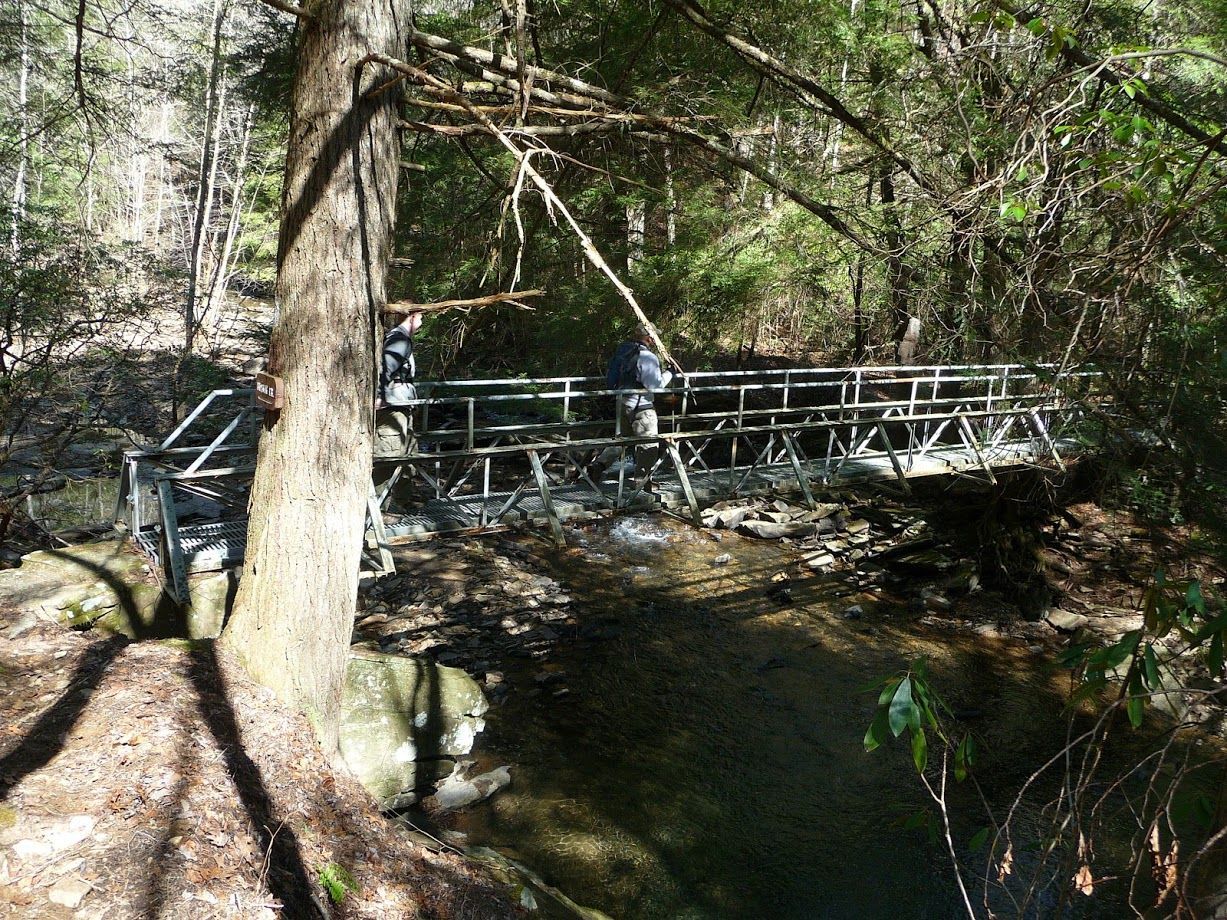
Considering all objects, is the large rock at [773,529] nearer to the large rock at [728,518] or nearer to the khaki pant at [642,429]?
the large rock at [728,518]

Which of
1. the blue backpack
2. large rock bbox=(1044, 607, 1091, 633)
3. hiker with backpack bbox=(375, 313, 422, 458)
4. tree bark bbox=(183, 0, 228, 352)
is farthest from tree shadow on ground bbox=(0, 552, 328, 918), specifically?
tree bark bbox=(183, 0, 228, 352)

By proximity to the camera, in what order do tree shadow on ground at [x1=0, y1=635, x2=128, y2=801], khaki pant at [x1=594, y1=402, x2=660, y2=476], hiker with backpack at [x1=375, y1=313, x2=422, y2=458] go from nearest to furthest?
1. tree shadow on ground at [x1=0, y1=635, x2=128, y2=801]
2. hiker with backpack at [x1=375, y1=313, x2=422, y2=458]
3. khaki pant at [x1=594, y1=402, x2=660, y2=476]

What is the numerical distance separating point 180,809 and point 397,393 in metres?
4.68

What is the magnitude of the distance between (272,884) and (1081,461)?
413 inches

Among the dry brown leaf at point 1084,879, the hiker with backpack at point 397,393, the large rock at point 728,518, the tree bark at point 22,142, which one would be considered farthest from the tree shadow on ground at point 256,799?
the large rock at point 728,518

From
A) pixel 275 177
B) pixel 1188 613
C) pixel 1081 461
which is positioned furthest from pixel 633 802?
pixel 275 177

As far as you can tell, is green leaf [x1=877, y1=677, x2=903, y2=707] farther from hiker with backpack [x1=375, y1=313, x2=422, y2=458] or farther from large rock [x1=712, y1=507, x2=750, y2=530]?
large rock [x1=712, y1=507, x2=750, y2=530]

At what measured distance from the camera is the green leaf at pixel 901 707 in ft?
7.87

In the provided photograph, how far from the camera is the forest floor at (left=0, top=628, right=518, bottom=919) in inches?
131

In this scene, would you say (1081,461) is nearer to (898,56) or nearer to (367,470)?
(898,56)

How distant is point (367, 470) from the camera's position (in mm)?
4934

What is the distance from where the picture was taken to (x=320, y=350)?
4.61 m

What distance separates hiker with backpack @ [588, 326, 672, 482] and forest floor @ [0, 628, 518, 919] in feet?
16.2

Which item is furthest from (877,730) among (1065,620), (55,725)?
(1065,620)
